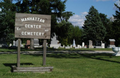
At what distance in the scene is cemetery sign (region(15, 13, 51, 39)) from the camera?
29.4 ft

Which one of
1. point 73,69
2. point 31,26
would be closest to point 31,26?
point 31,26

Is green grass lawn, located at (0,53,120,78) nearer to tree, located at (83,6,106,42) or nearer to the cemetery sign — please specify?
the cemetery sign

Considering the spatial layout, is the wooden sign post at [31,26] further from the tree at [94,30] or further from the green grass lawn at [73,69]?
the tree at [94,30]

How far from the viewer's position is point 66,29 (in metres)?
33.4

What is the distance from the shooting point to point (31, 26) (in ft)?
29.7

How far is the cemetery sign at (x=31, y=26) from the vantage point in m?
8.97

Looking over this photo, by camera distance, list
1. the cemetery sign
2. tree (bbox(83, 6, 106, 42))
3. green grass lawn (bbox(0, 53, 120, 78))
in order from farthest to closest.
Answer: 1. tree (bbox(83, 6, 106, 42))
2. the cemetery sign
3. green grass lawn (bbox(0, 53, 120, 78))

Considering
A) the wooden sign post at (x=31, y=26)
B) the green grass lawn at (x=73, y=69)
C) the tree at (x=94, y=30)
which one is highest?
the tree at (x=94, y=30)

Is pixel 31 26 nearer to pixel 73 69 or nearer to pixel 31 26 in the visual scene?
pixel 31 26

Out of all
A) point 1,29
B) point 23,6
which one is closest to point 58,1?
point 23,6

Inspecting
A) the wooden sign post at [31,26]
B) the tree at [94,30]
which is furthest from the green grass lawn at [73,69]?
the tree at [94,30]

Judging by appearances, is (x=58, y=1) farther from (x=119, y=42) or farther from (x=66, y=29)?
(x=119, y=42)

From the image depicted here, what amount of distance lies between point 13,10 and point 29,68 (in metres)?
25.6

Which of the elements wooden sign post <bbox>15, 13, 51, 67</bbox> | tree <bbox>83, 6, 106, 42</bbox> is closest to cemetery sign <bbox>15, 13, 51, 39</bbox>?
wooden sign post <bbox>15, 13, 51, 67</bbox>
